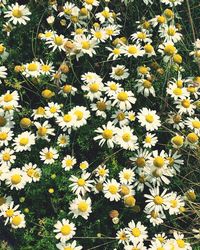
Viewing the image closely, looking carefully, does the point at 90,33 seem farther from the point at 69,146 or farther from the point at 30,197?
the point at 30,197

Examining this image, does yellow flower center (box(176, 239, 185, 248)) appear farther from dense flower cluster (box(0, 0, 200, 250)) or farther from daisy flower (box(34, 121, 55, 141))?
daisy flower (box(34, 121, 55, 141))

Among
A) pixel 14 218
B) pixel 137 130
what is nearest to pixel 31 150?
pixel 14 218

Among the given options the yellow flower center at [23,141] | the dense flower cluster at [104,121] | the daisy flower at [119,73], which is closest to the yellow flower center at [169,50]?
the dense flower cluster at [104,121]

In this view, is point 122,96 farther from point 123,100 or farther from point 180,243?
point 180,243

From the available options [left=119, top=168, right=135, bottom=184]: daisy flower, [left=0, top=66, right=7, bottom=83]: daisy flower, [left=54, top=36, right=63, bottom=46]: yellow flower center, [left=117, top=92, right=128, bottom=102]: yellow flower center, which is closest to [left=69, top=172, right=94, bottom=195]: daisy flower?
[left=119, top=168, right=135, bottom=184]: daisy flower

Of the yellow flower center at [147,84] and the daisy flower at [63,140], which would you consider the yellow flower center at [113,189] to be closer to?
the daisy flower at [63,140]

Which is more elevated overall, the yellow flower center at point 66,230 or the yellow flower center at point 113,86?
the yellow flower center at point 113,86
